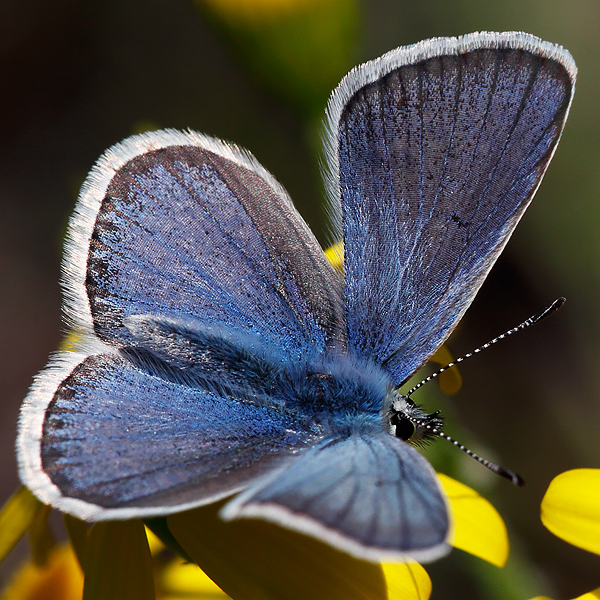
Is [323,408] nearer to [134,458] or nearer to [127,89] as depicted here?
[134,458]

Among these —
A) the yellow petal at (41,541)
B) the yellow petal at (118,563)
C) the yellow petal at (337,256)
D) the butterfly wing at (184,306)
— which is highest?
the yellow petal at (337,256)

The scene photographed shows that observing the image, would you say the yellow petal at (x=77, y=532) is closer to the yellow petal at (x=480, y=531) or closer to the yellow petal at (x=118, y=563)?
the yellow petal at (x=118, y=563)

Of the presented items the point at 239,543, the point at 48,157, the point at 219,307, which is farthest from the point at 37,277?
the point at 239,543

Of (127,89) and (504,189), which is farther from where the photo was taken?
(127,89)

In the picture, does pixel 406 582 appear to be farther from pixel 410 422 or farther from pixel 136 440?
pixel 136 440

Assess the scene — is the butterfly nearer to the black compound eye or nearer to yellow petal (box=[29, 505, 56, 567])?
the black compound eye

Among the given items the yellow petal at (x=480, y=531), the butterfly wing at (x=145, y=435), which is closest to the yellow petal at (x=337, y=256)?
the butterfly wing at (x=145, y=435)

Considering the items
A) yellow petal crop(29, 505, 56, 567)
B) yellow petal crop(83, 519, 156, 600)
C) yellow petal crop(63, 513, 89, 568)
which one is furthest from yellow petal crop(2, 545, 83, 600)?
yellow petal crop(83, 519, 156, 600)
